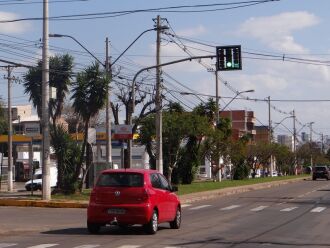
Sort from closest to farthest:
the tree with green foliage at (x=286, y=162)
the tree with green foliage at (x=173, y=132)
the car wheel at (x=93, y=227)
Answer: the car wheel at (x=93, y=227), the tree with green foliage at (x=173, y=132), the tree with green foliage at (x=286, y=162)

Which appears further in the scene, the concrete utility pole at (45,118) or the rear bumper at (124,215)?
the concrete utility pole at (45,118)

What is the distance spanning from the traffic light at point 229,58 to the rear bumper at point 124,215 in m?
13.9

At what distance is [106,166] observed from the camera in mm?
35219

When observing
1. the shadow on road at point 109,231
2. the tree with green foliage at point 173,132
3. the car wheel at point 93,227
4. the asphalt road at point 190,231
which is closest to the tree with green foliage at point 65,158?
the asphalt road at point 190,231

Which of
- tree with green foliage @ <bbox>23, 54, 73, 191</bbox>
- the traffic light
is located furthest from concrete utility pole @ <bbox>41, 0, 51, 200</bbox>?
the traffic light

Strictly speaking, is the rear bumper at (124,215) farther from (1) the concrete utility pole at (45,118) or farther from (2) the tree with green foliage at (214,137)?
(2) the tree with green foliage at (214,137)

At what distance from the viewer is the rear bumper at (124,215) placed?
16656mm

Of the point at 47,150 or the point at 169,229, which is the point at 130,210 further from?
the point at 47,150

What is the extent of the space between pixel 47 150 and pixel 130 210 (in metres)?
13.7

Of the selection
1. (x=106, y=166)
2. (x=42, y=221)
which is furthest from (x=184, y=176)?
(x=42, y=221)

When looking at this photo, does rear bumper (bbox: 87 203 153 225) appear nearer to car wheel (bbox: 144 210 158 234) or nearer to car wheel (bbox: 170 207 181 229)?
car wheel (bbox: 144 210 158 234)

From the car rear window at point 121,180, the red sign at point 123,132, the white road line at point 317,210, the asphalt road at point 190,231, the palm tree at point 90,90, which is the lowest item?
the white road line at point 317,210

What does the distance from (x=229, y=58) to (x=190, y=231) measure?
1323cm

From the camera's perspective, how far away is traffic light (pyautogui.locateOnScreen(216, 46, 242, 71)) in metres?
29.6
